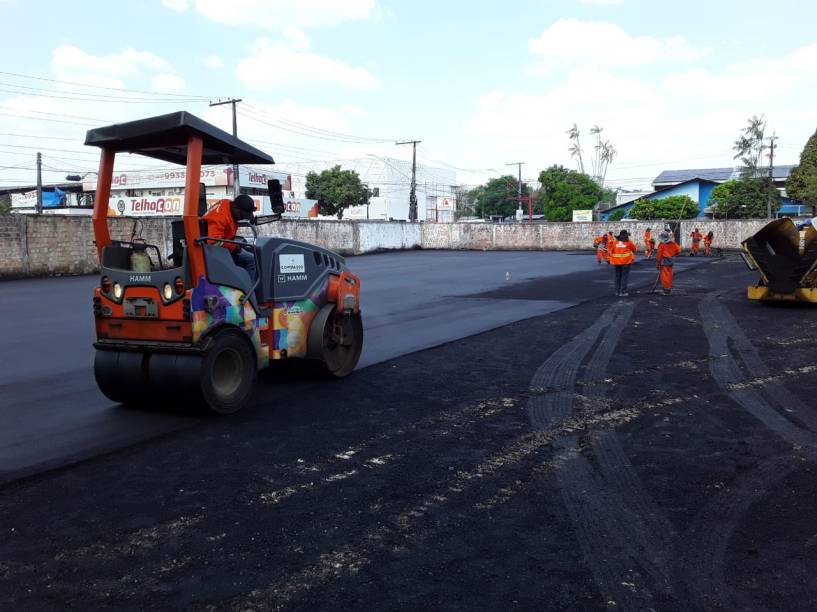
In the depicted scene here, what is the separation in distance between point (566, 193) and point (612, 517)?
76.2m

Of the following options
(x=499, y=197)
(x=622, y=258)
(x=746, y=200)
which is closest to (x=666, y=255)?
(x=622, y=258)

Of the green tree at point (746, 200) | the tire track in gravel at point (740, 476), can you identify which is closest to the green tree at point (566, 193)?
the green tree at point (746, 200)

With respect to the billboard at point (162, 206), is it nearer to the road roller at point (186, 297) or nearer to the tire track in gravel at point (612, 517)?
the road roller at point (186, 297)

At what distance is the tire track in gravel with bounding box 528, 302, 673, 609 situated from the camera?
345cm

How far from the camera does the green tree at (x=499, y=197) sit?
103m

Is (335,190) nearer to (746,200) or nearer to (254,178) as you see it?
(254,178)

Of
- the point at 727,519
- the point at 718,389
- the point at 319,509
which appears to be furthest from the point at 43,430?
the point at 718,389

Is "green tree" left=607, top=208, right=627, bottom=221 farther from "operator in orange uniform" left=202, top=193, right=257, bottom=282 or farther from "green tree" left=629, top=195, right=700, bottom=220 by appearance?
"operator in orange uniform" left=202, top=193, right=257, bottom=282

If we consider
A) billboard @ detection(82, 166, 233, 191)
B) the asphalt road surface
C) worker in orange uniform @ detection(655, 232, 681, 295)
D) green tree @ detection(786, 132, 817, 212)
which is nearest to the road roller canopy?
the asphalt road surface

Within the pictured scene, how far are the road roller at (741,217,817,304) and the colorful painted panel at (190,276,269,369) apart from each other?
35.3 feet

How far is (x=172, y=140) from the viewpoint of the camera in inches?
246

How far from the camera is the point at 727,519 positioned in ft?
13.8

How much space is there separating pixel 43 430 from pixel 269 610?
393 centimetres

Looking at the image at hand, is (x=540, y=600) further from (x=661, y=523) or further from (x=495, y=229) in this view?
(x=495, y=229)
